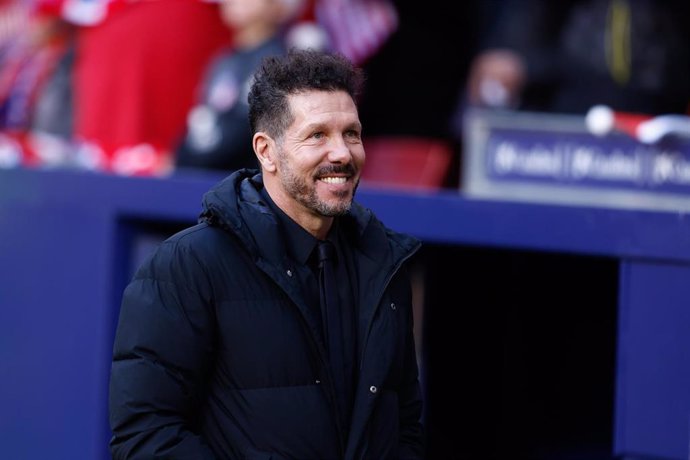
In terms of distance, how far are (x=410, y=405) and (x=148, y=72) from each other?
130 inches

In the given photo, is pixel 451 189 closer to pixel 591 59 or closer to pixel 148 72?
pixel 591 59

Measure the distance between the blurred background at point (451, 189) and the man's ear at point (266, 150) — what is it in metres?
1.25

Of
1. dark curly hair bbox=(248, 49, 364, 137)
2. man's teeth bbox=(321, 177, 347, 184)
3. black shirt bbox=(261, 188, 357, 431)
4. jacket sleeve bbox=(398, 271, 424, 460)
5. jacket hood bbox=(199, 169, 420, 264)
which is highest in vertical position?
dark curly hair bbox=(248, 49, 364, 137)

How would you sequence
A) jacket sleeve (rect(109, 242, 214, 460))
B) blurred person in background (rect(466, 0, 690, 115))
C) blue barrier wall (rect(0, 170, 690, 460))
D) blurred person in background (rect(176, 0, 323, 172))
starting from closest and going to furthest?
jacket sleeve (rect(109, 242, 214, 460)) → blue barrier wall (rect(0, 170, 690, 460)) → blurred person in background (rect(466, 0, 690, 115)) → blurred person in background (rect(176, 0, 323, 172))

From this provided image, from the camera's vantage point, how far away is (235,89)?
17.4ft

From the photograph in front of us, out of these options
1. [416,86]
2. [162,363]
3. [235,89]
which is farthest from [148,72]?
[162,363]

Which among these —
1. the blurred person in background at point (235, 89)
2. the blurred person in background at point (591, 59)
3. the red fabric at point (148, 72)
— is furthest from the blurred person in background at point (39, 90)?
the blurred person in background at point (591, 59)

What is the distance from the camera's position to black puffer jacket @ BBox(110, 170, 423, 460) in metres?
2.43

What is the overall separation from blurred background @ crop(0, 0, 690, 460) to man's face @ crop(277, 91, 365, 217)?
1174 mm

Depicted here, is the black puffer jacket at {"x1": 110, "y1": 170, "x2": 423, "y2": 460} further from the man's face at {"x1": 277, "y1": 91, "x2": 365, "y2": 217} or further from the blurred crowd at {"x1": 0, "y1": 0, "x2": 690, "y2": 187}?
the blurred crowd at {"x1": 0, "y1": 0, "x2": 690, "y2": 187}

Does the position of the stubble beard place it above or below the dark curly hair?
below

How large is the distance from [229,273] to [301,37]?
3059 millimetres

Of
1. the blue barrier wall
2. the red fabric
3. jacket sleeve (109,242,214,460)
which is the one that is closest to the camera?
jacket sleeve (109,242,214,460)

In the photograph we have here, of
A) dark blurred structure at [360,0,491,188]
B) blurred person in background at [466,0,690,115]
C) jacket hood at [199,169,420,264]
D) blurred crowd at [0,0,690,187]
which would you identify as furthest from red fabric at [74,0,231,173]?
jacket hood at [199,169,420,264]
